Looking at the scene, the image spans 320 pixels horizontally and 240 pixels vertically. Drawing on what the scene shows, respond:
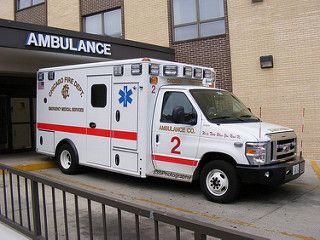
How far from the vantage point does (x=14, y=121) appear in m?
14.1

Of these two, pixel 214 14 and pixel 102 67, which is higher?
pixel 214 14

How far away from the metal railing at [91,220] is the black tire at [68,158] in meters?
2.47

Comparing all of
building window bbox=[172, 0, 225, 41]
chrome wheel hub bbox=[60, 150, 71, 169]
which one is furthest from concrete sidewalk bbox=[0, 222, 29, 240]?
building window bbox=[172, 0, 225, 41]

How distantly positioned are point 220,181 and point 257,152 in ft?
2.82

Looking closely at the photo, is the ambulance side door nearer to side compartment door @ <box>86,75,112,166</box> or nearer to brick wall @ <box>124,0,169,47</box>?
side compartment door @ <box>86,75,112,166</box>

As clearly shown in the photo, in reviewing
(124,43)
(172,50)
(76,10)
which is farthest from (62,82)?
(76,10)

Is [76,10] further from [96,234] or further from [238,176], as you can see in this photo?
[96,234]

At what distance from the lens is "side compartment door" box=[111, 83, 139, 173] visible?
27.8 feet

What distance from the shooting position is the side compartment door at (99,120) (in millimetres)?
9102

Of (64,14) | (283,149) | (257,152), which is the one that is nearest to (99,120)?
(257,152)

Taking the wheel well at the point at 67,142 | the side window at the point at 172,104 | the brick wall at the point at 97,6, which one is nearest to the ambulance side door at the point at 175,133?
the side window at the point at 172,104

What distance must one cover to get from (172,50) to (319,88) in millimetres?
5481

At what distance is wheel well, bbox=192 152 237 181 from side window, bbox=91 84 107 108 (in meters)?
2.70

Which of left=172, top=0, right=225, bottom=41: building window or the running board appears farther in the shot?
left=172, top=0, right=225, bottom=41: building window
